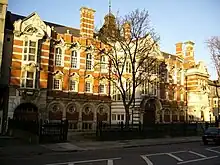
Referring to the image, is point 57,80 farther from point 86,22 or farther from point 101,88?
point 86,22

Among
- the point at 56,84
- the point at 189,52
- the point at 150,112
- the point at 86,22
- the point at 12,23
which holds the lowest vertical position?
the point at 150,112

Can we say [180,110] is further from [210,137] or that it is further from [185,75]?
[210,137]

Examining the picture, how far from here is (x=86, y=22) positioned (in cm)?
3969

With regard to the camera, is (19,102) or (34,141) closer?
(34,141)

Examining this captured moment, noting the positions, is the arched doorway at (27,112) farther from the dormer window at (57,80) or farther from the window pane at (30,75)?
the dormer window at (57,80)

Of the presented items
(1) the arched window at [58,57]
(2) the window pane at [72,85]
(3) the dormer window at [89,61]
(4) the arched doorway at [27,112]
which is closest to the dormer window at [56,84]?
(2) the window pane at [72,85]

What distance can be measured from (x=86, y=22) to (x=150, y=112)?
17.1m

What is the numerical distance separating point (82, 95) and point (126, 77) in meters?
8.04

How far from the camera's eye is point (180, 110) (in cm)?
4944

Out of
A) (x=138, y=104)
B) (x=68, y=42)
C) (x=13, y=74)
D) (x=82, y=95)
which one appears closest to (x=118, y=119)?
(x=138, y=104)

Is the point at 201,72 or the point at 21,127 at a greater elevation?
the point at 201,72

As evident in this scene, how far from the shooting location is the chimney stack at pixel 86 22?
39344 mm

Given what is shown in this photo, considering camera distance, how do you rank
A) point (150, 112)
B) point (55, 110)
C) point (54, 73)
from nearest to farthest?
point (55, 110) < point (54, 73) < point (150, 112)

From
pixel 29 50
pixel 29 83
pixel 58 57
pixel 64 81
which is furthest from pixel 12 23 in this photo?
pixel 64 81
